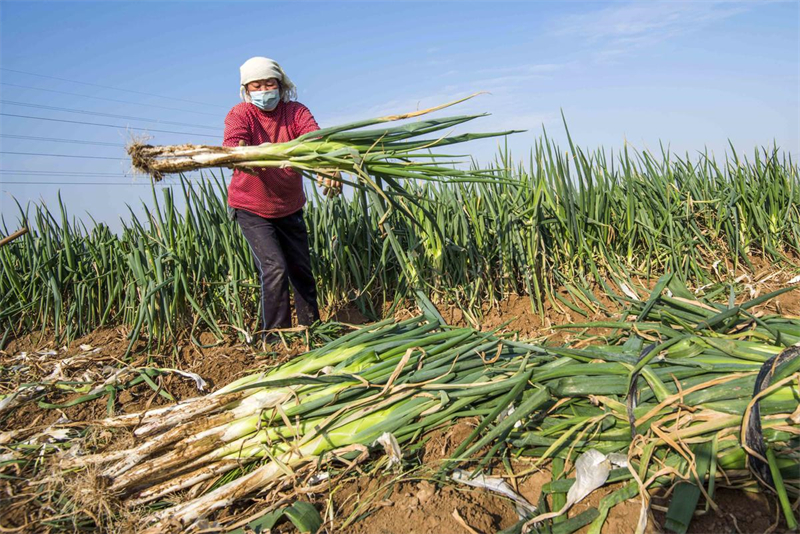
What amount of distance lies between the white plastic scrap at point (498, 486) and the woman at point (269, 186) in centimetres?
166

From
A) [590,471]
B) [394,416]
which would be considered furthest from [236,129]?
[590,471]

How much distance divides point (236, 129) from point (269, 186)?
333 mm

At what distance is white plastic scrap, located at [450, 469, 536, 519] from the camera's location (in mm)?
1267

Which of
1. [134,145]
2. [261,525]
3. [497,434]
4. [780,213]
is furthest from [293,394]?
[780,213]

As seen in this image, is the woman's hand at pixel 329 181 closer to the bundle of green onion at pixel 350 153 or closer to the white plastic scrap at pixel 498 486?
the bundle of green onion at pixel 350 153

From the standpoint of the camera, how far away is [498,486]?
1308 millimetres

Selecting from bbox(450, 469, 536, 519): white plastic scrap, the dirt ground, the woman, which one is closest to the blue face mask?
the woman

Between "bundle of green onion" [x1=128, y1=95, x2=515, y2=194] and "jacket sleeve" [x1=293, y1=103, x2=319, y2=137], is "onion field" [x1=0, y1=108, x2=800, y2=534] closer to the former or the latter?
"bundle of green onion" [x1=128, y1=95, x2=515, y2=194]

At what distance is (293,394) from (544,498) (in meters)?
0.72

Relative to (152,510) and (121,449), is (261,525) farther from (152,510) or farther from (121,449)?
(121,449)

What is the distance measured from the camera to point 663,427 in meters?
1.26

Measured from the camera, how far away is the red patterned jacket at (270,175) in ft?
9.06

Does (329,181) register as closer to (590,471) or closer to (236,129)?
(236,129)

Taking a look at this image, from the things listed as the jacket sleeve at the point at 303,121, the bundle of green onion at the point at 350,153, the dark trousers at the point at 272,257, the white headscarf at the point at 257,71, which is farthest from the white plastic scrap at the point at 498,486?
the white headscarf at the point at 257,71
